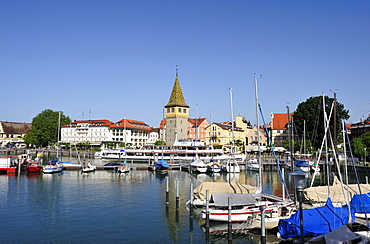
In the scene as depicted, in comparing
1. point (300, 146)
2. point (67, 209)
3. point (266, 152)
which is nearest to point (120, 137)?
point (266, 152)

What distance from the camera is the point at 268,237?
81.4 feet

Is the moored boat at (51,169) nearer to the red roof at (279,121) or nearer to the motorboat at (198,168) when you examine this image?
the motorboat at (198,168)

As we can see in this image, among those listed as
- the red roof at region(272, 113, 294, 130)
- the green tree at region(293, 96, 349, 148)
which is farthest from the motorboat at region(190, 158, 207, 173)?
the red roof at region(272, 113, 294, 130)

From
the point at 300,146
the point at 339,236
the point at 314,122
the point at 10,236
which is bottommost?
the point at 10,236

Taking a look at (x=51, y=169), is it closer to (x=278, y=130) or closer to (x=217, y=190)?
(x=217, y=190)

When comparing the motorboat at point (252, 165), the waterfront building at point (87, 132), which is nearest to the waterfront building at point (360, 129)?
the motorboat at point (252, 165)

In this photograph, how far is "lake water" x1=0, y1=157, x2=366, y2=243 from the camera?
25562 millimetres

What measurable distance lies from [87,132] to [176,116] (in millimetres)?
51806

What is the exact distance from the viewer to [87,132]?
15112 centimetres

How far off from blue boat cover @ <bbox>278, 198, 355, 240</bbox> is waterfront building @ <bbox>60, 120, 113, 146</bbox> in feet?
428

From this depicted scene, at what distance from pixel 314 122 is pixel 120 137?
8473cm

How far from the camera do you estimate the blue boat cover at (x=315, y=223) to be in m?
21.8

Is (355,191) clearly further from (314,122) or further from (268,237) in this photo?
(314,122)

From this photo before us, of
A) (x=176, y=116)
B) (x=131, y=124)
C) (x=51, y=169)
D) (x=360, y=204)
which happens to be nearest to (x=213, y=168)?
(x=51, y=169)
